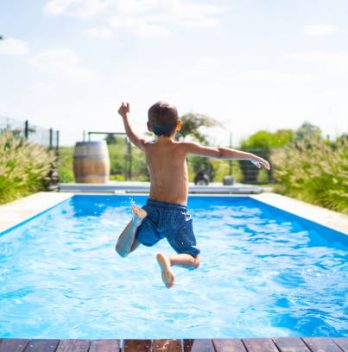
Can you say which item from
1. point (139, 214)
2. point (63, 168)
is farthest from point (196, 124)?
point (139, 214)

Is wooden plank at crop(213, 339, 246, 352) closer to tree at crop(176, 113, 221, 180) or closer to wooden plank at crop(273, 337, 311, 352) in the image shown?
wooden plank at crop(273, 337, 311, 352)

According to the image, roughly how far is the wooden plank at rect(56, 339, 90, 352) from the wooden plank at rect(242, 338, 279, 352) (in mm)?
800

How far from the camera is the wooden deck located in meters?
2.66

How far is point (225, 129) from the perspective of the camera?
62.8ft

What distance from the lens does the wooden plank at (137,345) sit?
271 cm

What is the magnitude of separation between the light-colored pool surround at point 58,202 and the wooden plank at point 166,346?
170 inches

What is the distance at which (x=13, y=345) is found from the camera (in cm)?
270

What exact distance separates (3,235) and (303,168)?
25.2 feet

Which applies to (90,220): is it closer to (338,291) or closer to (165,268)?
(338,291)

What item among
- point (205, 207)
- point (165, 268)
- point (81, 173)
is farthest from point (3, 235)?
point (81, 173)

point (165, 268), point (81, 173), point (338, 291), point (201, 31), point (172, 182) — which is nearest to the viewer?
point (165, 268)

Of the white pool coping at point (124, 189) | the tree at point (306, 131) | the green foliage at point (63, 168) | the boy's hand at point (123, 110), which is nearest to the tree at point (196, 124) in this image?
the tree at point (306, 131)

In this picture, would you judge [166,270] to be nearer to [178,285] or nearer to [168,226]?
[168,226]

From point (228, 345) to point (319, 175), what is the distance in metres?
8.11
